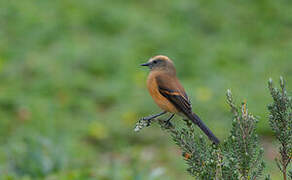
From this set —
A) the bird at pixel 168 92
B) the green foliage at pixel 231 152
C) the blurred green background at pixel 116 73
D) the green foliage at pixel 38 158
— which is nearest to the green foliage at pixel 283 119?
the green foliage at pixel 231 152

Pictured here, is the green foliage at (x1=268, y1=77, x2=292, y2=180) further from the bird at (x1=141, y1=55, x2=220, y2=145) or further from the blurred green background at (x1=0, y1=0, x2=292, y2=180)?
the blurred green background at (x1=0, y1=0, x2=292, y2=180)

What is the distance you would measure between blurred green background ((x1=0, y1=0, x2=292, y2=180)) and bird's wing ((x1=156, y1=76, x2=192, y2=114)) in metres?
1.37

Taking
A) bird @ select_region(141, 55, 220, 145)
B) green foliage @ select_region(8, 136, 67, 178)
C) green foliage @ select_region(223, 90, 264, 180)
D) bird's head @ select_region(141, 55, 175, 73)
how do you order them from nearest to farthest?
1. green foliage @ select_region(223, 90, 264, 180)
2. bird @ select_region(141, 55, 220, 145)
3. bird's head @ select_region(141, 55, 175, 73)
4. green foliage @ select_region(8, 136, 67, 178)

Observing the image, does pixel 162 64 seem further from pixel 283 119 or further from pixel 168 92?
pixel 283 119

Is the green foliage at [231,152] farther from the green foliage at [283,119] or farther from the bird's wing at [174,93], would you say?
the bird's wing at [174,93]

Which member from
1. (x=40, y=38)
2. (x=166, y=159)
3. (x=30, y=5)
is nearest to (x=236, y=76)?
(x=166, y=159)

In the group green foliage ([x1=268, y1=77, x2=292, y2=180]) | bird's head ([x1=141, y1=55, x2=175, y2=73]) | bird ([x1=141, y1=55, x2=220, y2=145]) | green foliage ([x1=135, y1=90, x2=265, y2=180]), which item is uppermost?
bird's head ([x1=141, y1=55, x2=175, y2=73])

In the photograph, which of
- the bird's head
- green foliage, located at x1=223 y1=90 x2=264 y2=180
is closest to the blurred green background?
the bird's head

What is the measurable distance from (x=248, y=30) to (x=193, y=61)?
203 centimetres

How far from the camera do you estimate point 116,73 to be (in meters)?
8.73

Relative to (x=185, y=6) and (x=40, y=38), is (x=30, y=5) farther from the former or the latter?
(x=185, y=6)

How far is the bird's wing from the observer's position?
3994 mm

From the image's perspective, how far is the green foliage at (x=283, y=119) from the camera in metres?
2.72

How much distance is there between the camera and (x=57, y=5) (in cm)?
1035
